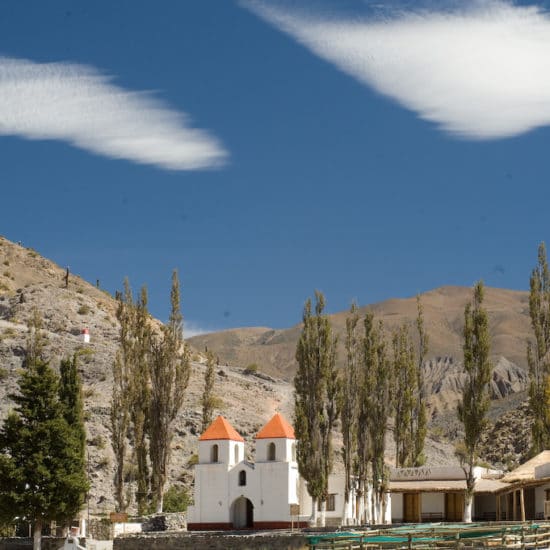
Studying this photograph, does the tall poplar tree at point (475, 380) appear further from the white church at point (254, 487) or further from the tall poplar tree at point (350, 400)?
the white church at point (254, 487)

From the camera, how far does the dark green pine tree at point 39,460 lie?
1625 inches

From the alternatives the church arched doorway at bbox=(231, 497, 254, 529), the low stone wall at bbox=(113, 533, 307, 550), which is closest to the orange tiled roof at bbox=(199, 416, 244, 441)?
the church arched doorway at bbox=(231, 497, 254, 529)

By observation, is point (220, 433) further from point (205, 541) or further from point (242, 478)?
point (205, 541)

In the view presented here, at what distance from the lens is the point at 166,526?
51125 millimetres

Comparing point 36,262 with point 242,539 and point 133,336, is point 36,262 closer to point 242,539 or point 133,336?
point 133,336

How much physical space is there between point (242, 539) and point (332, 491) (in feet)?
24.4

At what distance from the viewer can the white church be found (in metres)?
→ 49.9

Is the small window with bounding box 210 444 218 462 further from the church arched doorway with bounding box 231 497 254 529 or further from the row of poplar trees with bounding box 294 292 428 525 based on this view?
the row of poplar trees with bounding box 294 292 428 525

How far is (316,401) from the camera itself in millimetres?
48750

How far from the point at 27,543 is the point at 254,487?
11428mm

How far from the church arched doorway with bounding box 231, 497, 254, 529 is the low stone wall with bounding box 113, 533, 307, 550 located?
4.91 metres

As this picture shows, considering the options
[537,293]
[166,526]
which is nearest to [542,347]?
[537,293]

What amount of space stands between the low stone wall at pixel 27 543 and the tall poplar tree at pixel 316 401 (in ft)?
34.9

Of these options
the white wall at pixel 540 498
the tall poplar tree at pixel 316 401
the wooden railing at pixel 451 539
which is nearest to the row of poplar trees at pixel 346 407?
the tall poplar tree at pixel 316 401
